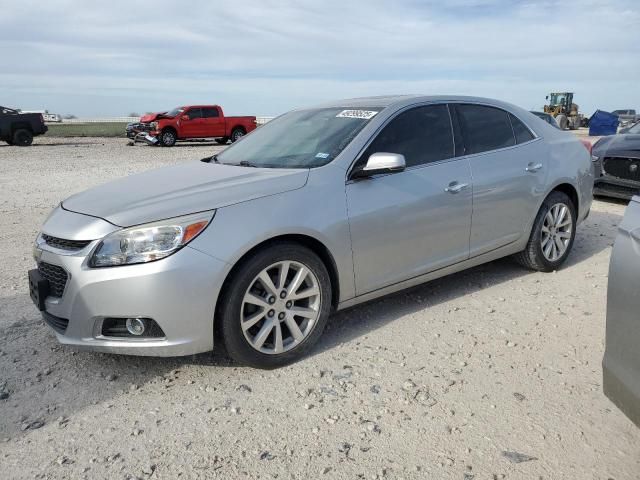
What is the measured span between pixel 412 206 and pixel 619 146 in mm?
6305

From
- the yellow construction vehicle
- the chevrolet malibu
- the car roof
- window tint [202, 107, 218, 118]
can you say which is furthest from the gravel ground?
the yellow construction vehicle

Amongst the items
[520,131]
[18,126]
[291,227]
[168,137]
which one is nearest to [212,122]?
[168,137]

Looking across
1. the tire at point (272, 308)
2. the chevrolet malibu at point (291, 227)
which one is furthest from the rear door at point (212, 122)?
the tire at point (272, 308)

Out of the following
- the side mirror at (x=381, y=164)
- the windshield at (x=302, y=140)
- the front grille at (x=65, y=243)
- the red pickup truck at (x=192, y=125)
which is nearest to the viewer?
the front grille at (x=65, y=243)

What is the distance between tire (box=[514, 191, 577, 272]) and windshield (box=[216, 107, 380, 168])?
189cm

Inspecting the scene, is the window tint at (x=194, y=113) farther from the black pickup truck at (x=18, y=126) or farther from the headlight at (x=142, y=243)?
the headlight at (x=142, y=243)

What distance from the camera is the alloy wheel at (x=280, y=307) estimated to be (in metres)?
3.24

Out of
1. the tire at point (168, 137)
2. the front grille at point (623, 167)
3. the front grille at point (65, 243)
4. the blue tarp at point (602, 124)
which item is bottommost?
the blue tarp at point (602, 124)

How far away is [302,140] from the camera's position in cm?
410

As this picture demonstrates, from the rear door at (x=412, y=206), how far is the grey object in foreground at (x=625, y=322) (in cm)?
162

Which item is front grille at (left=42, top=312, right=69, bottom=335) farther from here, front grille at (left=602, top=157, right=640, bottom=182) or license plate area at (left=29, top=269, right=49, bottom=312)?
front grille at (left=602, top=157, right=640, bottom=182)

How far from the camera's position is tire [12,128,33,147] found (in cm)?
2272

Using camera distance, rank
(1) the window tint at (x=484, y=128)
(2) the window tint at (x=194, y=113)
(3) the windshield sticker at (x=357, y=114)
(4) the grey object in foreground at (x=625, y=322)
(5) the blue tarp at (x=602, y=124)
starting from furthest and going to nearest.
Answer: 1. (5) the blue tarp at (x=602, y=124)
2. (2) the window tint at (x=194, y=113)
3. (1) the window tint at (x=484, y=128)
4. (3) the windshield sticker at (x=357, y=114)
5. (4) the grey object in foreground at (x=625, y=322)

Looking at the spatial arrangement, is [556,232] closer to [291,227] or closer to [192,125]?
[291,227]
